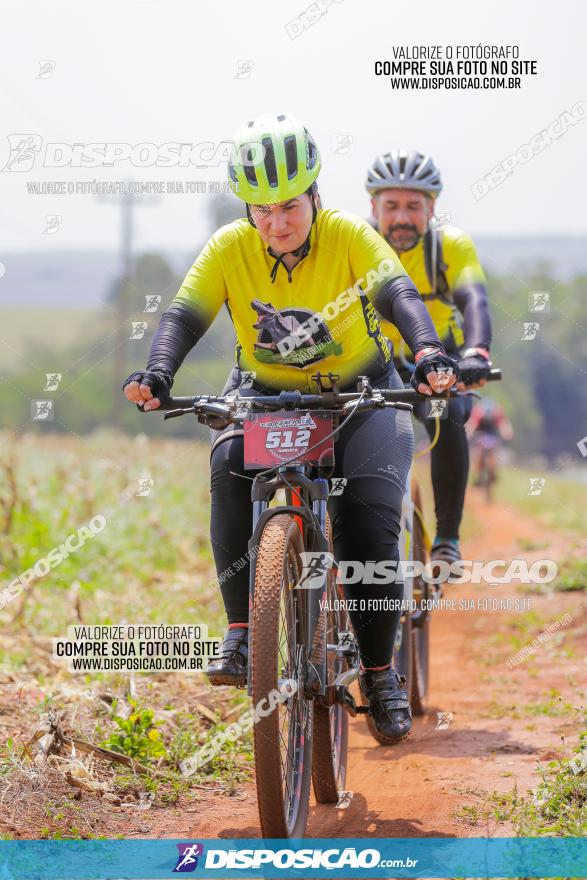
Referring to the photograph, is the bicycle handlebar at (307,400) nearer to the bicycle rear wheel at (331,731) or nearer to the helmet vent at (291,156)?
the bicycle rear wheel at (331,731)

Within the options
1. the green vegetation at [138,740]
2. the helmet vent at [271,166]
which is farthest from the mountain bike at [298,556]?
the green vegetation at [138,740]

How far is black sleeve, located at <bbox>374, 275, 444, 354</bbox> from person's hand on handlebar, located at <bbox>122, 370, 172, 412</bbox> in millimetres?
903

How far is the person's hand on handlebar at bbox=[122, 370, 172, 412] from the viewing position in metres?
4.27

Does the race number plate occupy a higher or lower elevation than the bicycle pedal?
higher

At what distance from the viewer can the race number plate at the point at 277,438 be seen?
4.20 metres

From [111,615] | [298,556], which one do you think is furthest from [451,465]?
[298,556]

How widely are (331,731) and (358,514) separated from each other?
0.86m

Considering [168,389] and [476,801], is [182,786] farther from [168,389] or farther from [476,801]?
[168,389]

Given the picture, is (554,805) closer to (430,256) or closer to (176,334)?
(176,334)

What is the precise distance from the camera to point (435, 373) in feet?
13.6

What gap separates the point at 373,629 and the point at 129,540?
645 centimetres

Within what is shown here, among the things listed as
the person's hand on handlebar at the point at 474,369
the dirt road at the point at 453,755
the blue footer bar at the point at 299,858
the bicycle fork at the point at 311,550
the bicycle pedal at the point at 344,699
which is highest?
the person's hand on handlebar at the point at 474,369

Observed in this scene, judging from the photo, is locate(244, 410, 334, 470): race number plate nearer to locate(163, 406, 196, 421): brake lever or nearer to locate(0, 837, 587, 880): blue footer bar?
locate(163, 406, 196, 421): brake lever

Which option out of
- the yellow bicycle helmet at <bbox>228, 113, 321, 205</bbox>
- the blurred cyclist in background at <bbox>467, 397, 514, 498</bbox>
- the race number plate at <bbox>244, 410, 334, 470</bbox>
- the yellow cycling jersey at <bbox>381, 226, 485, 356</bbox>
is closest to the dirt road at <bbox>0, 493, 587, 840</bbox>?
the race number plate at <bbox>244, 410, 334, 470</bbox>
